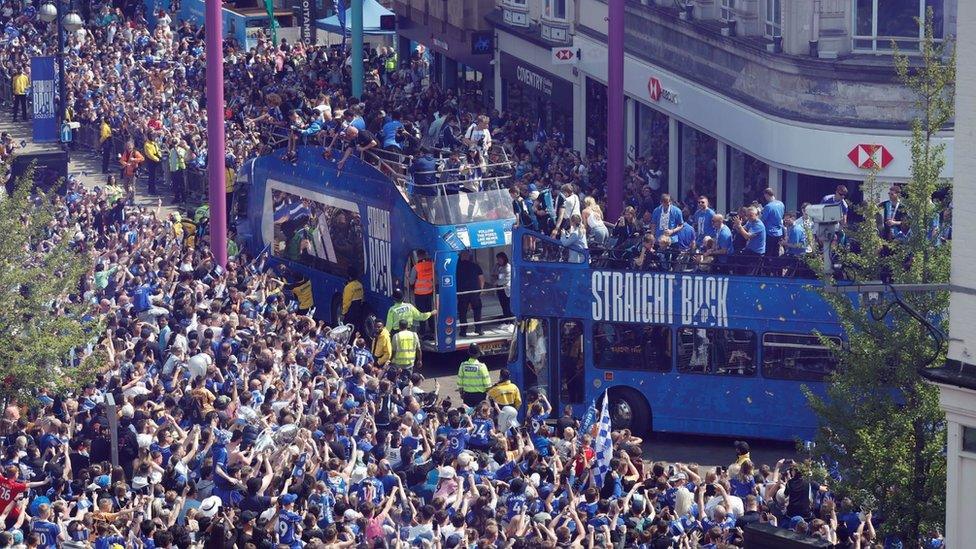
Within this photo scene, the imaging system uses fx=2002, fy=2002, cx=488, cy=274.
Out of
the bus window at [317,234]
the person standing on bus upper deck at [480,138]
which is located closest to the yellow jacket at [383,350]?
the bus window at [317,234]

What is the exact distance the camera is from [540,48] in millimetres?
46156

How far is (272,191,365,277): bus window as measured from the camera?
1283 inches

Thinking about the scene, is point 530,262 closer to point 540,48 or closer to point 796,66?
point 796,66

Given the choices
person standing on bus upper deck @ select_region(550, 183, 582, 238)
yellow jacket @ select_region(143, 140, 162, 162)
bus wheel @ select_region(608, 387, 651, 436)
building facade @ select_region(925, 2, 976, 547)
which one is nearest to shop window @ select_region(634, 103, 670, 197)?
person standing on bus upper deck @ select_region(550, 183, 582, 238)

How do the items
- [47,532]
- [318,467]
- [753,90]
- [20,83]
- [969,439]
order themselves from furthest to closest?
1. [20,83]
2. [753,90]
3. [318,467]
4. [47,532]
5. [969,439]

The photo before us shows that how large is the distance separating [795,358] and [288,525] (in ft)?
27.6

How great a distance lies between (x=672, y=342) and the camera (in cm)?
2706

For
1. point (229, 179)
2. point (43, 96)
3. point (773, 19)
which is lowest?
point (229, 179)

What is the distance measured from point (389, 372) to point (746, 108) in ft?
36.5

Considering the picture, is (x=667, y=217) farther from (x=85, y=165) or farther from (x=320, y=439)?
(x=85, y=165)

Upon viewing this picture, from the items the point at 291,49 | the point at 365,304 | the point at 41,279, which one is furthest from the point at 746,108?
the point at 291,49

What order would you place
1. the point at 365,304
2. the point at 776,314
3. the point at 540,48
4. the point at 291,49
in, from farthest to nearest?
the point at 291,49
the point at 540,48
the point at 365,304
the point at 776,314

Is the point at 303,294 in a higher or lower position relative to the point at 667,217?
lower

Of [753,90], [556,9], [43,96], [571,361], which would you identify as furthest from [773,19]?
[43,96]
